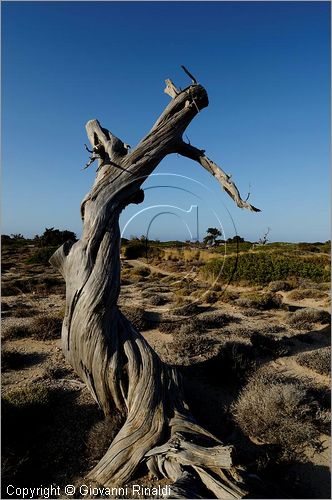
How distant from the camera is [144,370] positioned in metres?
4.94

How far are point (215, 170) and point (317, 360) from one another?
485 centimetres

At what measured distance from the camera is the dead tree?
4.40 meters

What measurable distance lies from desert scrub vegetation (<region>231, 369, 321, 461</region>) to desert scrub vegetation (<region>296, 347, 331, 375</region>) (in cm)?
141

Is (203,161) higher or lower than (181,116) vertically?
lower

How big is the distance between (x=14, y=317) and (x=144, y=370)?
25.2ft

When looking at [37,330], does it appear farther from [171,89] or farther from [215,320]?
[171,89]

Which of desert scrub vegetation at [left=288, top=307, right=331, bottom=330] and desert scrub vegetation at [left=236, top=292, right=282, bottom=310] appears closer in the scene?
desert scrub vegetation at [left=288, top=307, right=331, bottom=330]

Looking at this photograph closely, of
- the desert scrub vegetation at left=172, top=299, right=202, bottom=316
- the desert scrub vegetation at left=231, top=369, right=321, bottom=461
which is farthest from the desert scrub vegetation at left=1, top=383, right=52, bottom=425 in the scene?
the desert scrub vegetation at left=172, top=299, right=202, bottom=316

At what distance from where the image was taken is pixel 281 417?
5238mm

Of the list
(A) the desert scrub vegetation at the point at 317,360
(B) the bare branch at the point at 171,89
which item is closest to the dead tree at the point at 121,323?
(B) the bare branch at the point at 171,89

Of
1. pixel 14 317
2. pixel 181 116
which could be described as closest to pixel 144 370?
pixel 181 116

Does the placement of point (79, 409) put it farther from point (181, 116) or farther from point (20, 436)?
point (181, 116)

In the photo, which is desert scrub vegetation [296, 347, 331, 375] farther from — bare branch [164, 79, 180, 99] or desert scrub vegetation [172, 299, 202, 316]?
bare branch [164, 79, 180, 99]

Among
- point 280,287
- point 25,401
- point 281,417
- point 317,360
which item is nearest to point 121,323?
point 25,401
